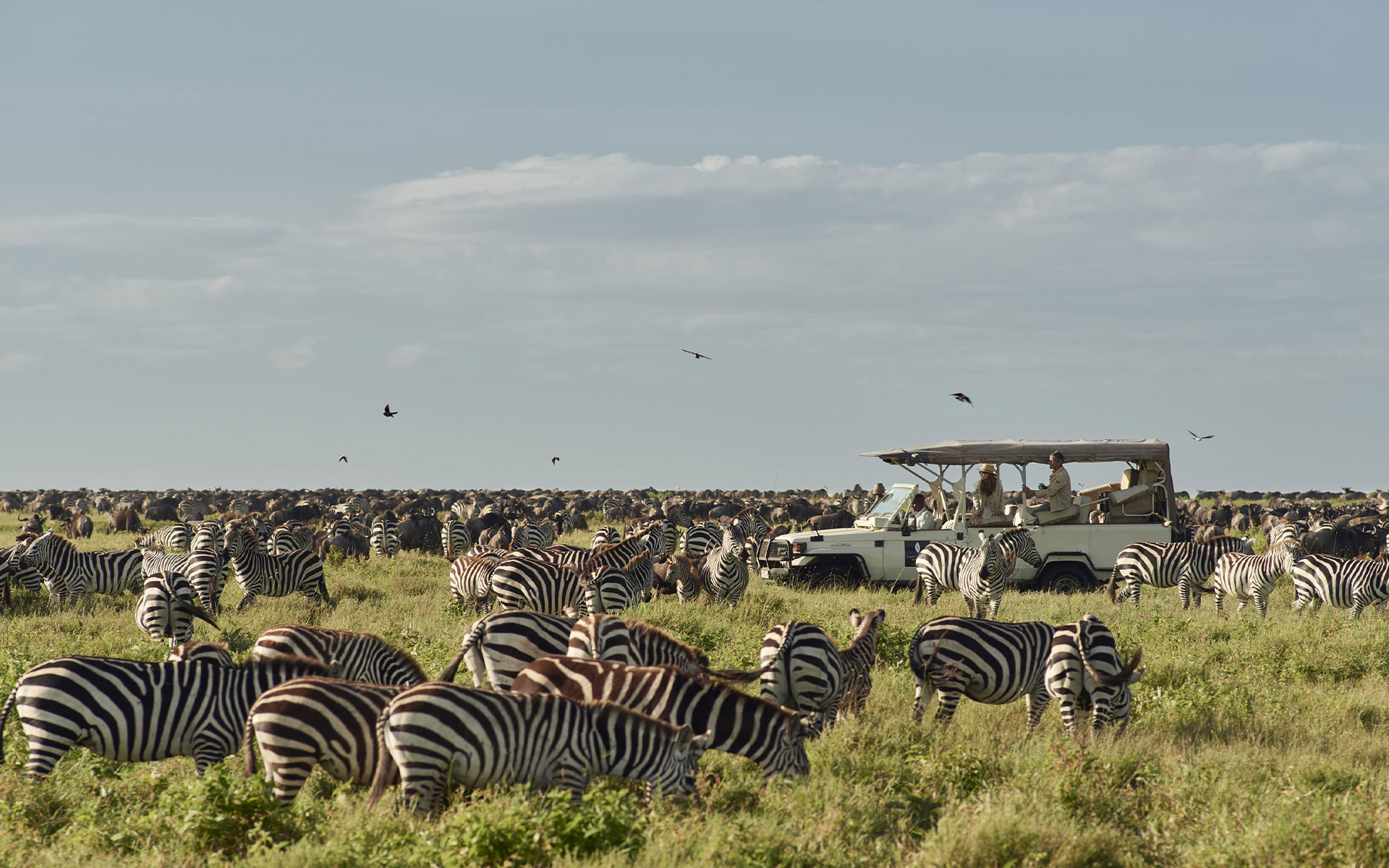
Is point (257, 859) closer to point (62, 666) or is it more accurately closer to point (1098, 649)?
point (62, 666)

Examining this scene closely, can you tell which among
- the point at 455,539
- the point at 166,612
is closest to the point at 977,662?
the point at 166,612

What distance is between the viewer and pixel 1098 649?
32.2 feet

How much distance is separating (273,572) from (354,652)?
930 cm

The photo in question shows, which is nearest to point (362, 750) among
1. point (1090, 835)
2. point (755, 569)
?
point (1090, 835)

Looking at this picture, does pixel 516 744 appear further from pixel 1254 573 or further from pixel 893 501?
pixel 893 501

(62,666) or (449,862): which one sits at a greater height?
(62,666)

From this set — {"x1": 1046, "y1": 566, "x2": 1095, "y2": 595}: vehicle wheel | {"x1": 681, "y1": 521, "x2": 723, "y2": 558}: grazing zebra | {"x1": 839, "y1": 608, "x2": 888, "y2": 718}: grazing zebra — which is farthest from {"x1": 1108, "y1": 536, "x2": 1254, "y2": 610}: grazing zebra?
{"x1": 839, "y1": 608, "x2": 888, "y2": 718}: grazing zebra

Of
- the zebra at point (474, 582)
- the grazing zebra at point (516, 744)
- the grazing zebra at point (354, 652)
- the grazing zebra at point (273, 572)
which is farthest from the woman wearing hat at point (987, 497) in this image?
the grazing zebra at point (516, 744)

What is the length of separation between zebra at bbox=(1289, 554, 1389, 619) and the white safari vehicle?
2.94 metres

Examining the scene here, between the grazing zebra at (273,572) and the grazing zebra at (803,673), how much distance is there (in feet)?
37.6

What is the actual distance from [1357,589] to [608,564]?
10690 millimetres

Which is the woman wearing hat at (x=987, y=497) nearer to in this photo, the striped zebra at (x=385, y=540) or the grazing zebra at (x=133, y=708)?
the grazing zebra at (x=133, y=708)

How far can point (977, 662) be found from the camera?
9.86 metres

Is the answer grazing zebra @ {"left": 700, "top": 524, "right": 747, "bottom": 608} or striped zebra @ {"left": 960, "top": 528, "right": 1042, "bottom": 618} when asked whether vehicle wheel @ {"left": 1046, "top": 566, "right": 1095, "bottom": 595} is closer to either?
striped zebra @ {"left": 960, "top": 528, "right": 1042, "bottom": 618}
